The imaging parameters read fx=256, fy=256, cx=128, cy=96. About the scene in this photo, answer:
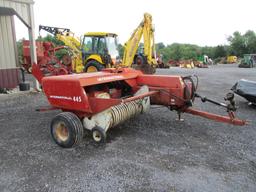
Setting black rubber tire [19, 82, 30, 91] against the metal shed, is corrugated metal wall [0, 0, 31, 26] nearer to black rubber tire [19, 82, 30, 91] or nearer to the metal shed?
the metal shed

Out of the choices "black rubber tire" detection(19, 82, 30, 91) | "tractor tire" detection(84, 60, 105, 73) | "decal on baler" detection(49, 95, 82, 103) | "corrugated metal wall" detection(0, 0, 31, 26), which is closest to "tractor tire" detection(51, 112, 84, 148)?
"decal on baler" detection(49, 95, 82, 103)

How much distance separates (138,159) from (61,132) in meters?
1.41

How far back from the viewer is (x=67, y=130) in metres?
4.06

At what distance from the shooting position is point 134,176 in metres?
3.18

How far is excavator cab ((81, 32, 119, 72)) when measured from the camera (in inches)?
447

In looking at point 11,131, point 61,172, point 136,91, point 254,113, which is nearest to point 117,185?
point 61,172

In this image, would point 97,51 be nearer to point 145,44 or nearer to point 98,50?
point 98,50

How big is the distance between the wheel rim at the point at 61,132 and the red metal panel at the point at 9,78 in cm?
633

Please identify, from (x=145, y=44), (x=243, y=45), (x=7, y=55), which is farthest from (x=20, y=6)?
(x=243, y=45)

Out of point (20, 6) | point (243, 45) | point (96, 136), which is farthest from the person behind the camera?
point (243, 45)

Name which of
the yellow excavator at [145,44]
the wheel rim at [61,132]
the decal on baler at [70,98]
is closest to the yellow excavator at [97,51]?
the yellow excavator at [145,44]

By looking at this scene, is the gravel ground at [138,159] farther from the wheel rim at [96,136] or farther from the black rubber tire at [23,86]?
the black rubber tire at [23,86]

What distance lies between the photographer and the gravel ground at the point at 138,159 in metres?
3.02

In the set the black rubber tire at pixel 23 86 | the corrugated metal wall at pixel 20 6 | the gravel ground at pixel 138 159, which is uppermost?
the corrugated metal wall at pixel 20 6
